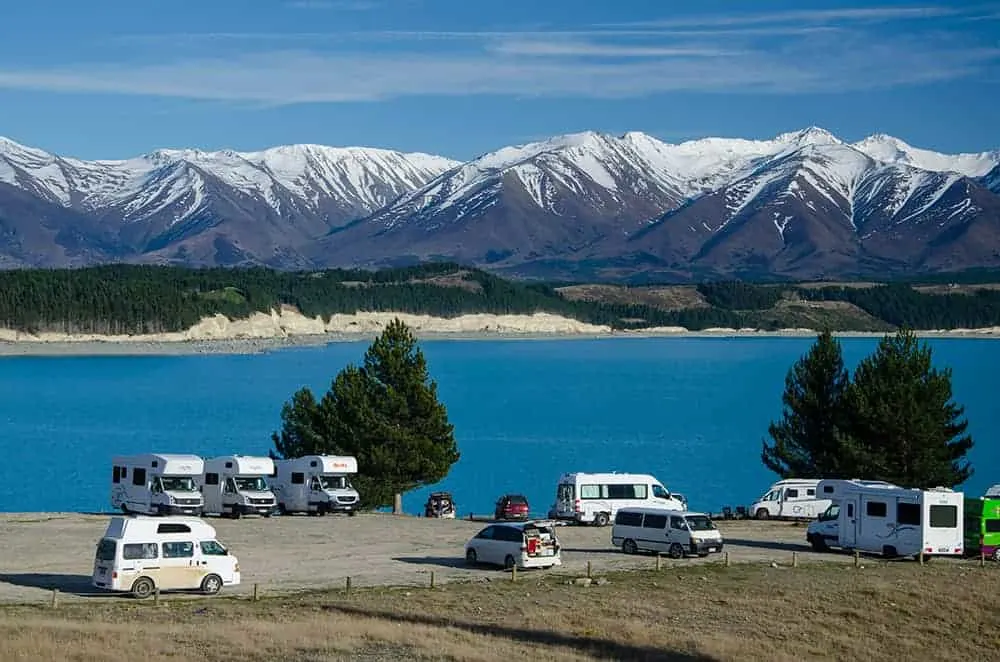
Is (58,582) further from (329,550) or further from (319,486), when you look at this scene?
(319,486)

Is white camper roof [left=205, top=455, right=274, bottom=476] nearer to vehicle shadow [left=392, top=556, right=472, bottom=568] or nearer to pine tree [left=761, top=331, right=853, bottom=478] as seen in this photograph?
vehicle shadow [left=392, top=556, right=472, bottom=568]

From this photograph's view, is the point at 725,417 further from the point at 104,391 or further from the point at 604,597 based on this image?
the point at 604,597

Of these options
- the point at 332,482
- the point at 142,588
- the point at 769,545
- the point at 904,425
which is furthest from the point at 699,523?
the point at 904,425

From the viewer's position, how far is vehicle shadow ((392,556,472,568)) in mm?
34125

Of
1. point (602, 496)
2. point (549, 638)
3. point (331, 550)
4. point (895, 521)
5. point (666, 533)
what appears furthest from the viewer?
point (602, 496)

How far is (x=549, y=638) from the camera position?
2548 centimetres

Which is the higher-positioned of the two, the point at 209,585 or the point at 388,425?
the point at 388,425

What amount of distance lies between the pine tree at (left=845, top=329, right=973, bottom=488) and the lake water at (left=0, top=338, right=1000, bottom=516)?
1638cm

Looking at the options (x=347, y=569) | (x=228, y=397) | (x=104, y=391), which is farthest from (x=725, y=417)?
(x=347, y=569)

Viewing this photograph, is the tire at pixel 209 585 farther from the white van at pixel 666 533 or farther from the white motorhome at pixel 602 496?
the white motorhome at pixel 602 496

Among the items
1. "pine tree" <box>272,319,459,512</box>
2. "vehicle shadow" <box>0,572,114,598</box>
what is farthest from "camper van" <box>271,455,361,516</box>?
"vehicle shadow" <box>0,572,114,598</box>

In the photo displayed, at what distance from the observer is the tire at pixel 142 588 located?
28.5 metres

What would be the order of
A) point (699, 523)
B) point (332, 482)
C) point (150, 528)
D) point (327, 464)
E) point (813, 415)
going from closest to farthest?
point (150, 528), point (699, 523), point (327, 464), point (332, 482), point (813, 415)

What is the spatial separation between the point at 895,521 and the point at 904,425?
12180 mm
